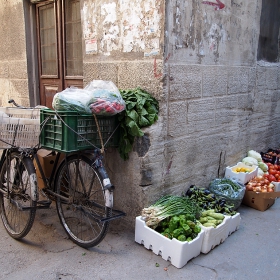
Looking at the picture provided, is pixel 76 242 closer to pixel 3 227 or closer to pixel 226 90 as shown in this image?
pixel 3 227

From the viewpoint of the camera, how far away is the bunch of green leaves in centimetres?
316

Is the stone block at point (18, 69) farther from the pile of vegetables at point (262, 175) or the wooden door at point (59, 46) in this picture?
the pile of vegetables at point (262, 175)

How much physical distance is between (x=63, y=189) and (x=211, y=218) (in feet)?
5.32

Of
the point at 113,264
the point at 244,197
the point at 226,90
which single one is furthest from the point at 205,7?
the point at 113,264

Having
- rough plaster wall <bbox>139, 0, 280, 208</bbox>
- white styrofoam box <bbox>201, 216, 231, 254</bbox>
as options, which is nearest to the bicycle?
rough plaster wall <bbox>139, 0, 280, 208</bbox>

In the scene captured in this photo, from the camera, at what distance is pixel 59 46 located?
478 cm

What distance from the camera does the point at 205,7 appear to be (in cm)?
368

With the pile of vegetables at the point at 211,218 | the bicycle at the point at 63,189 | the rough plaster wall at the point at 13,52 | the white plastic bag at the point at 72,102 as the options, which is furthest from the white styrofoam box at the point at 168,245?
the rough plaster wall at the point at 13,52

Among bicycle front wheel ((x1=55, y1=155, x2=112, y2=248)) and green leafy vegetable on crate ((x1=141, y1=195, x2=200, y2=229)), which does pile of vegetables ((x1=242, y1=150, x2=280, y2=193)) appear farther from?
bicycle front wheel ((x1=55, y1=155, x2=112, y2=248))

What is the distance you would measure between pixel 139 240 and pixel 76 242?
648 millimetres

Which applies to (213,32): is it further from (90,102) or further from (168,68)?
(90,102)

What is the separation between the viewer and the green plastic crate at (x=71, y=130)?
283 centimetres

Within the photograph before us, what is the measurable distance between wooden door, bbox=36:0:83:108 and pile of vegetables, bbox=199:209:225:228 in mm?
2525

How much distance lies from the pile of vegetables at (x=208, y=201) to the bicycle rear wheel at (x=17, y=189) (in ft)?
5.89
